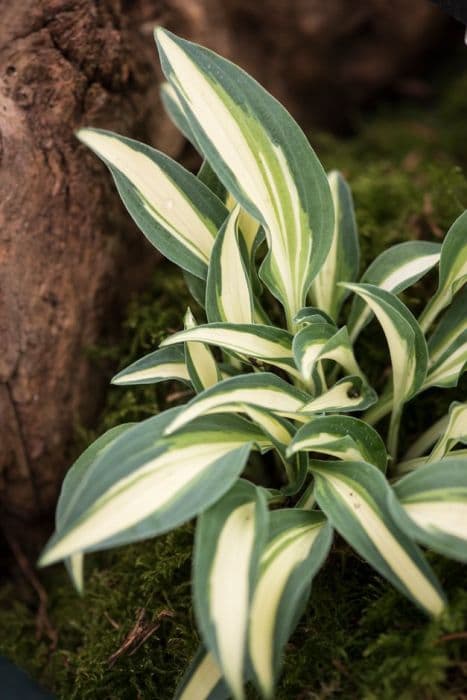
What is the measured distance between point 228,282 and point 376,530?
367mm

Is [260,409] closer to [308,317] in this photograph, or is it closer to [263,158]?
[308,317]

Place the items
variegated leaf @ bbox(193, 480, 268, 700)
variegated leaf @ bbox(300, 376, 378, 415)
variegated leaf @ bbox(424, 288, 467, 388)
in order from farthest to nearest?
variegated leaf @ bbox(424, 288, 467, 388) → variegated leaf @ bbox(300, 376, 378, 415) → variegated leaf @ bbox(193, 480, 268, 700)

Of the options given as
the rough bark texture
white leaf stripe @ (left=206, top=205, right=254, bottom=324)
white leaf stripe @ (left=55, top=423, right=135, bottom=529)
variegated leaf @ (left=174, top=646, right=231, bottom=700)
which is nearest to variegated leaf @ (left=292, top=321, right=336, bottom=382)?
white leaf stripe @ (left=206, top=205, right=254, bottom=324)

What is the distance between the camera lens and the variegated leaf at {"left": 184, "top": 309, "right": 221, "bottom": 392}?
90cm

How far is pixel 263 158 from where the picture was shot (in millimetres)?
921

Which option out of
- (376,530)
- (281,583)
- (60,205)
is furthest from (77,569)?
(60,205)

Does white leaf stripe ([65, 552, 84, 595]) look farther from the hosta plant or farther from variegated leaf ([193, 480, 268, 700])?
variegated leaf ([193, 480, 268, 700])

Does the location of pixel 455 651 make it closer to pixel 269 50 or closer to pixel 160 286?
pixel 160 286

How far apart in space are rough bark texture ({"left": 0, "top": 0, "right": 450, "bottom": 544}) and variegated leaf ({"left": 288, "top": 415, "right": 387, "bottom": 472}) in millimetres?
489

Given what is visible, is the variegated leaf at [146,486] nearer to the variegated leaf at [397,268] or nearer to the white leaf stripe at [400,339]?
the white leaf stripe at [400,339]

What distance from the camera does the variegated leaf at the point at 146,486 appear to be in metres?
0.69

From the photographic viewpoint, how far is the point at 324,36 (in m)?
1.74

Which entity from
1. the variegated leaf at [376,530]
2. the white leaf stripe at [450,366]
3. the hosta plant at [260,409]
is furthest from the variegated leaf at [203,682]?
the white leaf stripe at [450,366]

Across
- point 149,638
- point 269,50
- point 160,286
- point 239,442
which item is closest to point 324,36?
point 269,50
